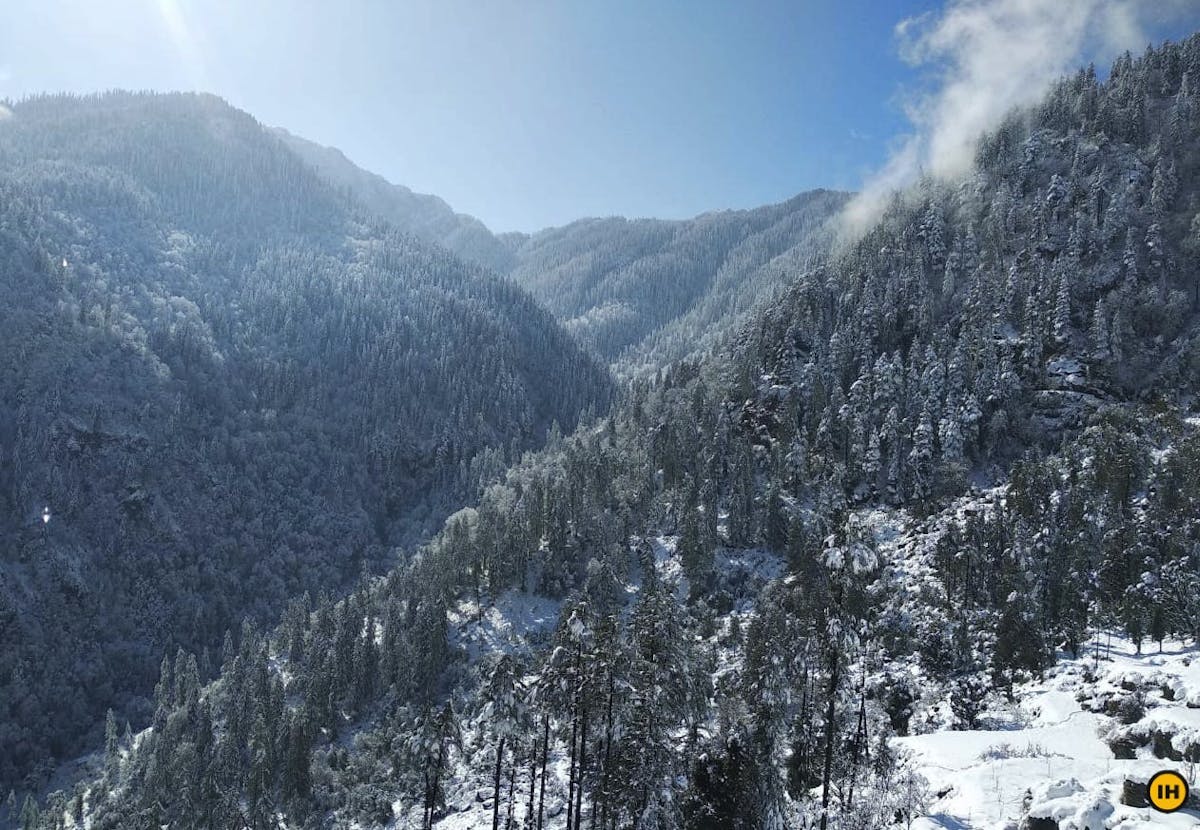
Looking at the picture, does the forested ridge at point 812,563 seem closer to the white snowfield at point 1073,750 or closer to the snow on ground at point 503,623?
the snow on ground at point 503,623

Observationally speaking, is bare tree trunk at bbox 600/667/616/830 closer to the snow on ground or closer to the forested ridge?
the forested ridge

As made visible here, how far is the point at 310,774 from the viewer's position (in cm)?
9381

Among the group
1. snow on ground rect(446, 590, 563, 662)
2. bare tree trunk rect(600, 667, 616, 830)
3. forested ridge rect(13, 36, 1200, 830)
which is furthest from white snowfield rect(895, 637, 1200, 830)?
snow on ground rect(446, 590, 563, 662)

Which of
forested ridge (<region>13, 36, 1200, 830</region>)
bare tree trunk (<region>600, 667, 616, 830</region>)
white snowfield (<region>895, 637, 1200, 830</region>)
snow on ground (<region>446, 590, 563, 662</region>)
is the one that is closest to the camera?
white snowfield (<region>895, 637, 1200, 830</region>)

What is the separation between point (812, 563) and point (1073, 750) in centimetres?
5877

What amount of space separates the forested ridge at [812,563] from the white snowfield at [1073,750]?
267 cm

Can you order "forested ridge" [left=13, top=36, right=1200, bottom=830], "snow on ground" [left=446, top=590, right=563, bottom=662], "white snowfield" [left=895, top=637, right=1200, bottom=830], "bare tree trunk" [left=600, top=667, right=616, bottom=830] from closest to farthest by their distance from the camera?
"white snowfield" [left=895, top=637, right=1200, bottom=830], "bare tree trunk" [left=600, top=667, right=616, bottom=830], "forested ridge" [left=13, top=36, right=1200, bottom=830], "snow on ground" [left=446, top=590, right=563, bottom=662]

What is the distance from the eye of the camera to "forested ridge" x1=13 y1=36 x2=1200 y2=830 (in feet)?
151

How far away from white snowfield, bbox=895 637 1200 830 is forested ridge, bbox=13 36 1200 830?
8.76 ft

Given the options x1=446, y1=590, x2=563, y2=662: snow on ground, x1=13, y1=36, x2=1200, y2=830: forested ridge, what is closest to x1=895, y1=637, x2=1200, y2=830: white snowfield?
x1=13, y1=36, x2=1200, y2=830: forested ridge

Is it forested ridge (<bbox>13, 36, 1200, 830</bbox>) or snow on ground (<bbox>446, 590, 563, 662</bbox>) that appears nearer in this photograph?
forested ridge (<bbox>13, 36, 1200, 830</bbox>)

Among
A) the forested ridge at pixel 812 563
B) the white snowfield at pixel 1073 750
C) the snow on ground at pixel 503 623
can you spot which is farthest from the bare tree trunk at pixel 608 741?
the snow on ground at pixel 503 623

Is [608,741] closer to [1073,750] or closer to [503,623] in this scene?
[1073,750]

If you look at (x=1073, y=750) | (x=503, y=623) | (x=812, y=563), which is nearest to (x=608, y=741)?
(x=1073, y=750)
